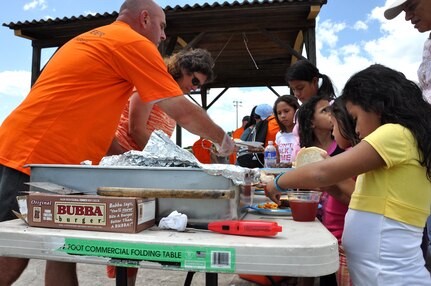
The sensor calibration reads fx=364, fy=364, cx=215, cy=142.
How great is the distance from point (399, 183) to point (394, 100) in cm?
28

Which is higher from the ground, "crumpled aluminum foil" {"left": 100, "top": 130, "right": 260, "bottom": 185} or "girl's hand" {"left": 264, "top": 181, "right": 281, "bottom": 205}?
"crumpled aluminum foil" {"left": 100, "top": 130, "right": 260, "bottom": 185}

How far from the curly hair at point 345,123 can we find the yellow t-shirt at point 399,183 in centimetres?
30

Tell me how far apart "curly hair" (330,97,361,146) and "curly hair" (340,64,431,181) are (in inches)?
4.6

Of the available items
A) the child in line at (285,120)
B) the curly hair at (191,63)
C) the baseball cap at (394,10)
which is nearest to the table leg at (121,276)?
the curly hair at (191,63)

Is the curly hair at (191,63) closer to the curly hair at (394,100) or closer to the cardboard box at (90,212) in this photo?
the curly hair at (394,100)

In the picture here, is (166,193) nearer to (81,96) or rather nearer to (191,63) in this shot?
(81,96)

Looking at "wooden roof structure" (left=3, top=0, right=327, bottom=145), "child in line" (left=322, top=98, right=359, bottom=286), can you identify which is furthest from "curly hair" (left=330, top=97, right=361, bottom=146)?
"wooden roof structure" (left=3, top=0, right=327, bottom=145)

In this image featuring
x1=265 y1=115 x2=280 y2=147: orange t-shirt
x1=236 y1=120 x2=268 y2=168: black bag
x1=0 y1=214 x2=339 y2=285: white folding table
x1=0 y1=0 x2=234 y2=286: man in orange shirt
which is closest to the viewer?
x1=0 y1=214 x2=339 y2=285: white folding table

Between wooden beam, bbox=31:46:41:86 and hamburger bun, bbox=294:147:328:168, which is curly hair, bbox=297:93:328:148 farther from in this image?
wooden beam, bbox=31:46:41:86

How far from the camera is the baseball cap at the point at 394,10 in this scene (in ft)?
6.61

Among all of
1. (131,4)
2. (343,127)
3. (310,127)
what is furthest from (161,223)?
(310,127)

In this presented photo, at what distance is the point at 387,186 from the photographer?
1099mm

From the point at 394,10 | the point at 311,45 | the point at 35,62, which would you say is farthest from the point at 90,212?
the point at 35,62

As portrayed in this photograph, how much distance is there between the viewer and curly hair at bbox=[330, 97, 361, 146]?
4.63 ft
